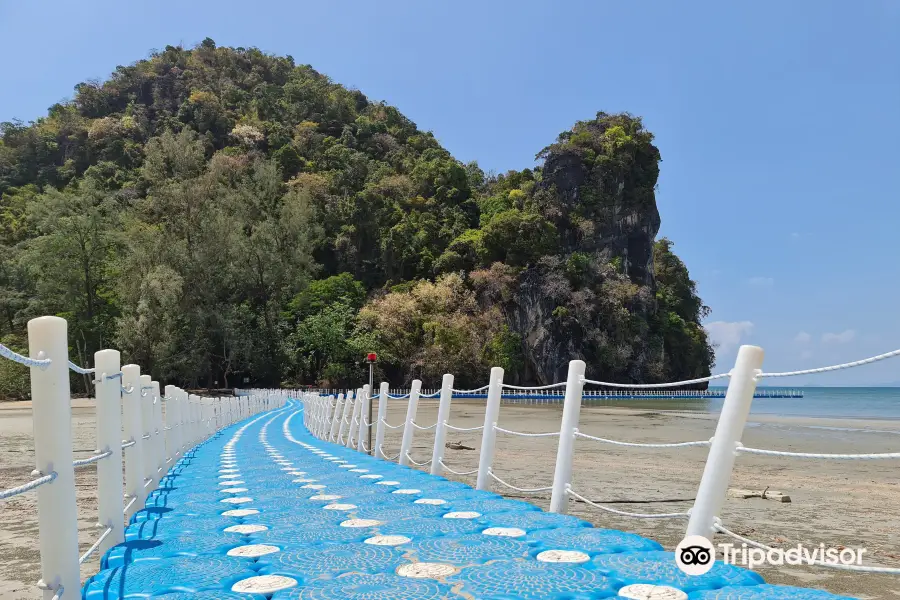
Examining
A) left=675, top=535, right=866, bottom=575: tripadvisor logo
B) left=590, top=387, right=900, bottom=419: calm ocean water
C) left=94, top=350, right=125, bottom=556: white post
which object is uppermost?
left=94, top=350, right=125, bottom=556: white post

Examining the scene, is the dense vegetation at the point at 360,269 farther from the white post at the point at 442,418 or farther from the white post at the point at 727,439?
the white post at the point at 727,439

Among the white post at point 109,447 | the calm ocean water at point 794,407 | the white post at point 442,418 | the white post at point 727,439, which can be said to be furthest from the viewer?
the calm ocean water at point 794,407

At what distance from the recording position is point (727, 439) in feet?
7.57

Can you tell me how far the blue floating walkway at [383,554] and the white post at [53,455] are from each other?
0.91 feet

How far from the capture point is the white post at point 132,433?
11.8 feet

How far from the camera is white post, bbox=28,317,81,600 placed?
190 cm

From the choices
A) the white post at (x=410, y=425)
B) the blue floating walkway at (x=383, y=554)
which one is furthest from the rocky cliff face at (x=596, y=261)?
the blue floating walkway at (x=383, y=554)

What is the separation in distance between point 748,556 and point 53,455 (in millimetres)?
3289

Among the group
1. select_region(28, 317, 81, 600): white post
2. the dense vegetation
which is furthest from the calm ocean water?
select_region(28, 317, 81, 600): white post

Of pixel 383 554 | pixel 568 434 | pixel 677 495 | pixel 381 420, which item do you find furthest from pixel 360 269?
pixel 383 554

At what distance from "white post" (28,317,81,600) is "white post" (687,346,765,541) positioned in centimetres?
221

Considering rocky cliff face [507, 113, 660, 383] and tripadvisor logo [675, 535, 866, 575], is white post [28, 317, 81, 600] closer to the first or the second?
tripadvisor logo [675, 535, 866, 575]

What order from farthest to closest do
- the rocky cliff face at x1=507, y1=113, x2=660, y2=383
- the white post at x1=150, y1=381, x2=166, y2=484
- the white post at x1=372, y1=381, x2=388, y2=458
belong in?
the rocky cliff face at x1=507, y1=113, x2=660, y2=383 < the white post at x1=372, y1=381, x2=388, y2=458 < the white post at x1=150, y1=381, x2=166, y2=484

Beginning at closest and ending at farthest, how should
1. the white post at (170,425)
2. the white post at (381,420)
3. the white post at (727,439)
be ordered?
1. the white post at (727,439)
2. the white post at (170,425)
3. the white post at (381,420)
